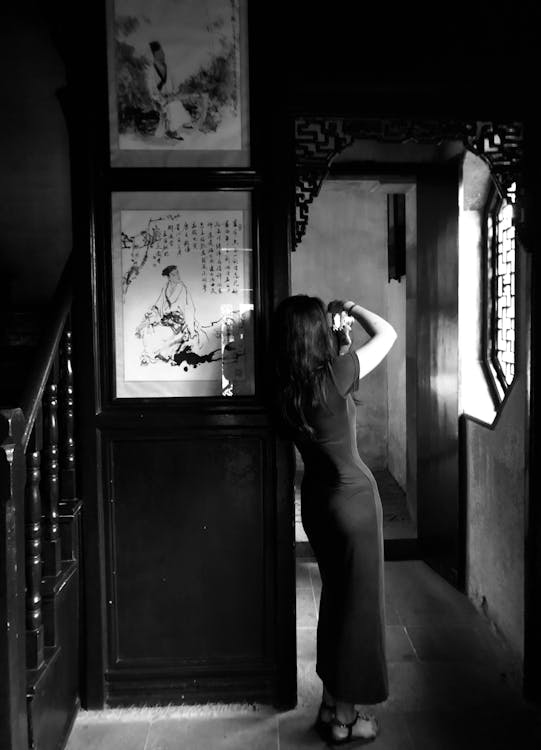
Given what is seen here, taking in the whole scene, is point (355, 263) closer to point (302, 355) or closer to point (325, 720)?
point (302, 355)

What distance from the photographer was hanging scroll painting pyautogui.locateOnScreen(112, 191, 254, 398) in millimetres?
2500

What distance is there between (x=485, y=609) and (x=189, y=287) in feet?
7.85

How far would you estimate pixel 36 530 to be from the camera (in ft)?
6.58

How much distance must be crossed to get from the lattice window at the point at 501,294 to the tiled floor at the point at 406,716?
1437mm

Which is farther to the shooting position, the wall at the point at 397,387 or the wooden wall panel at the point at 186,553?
the wall at the point at 397,387

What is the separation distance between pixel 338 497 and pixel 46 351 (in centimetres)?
117

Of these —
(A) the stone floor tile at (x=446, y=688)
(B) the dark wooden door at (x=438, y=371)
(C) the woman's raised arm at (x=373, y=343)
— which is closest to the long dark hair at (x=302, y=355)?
(C) the woman's raised arm at (x=373, y=343)

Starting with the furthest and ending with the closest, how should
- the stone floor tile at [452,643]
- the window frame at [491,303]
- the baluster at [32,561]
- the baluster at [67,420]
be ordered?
the window frame at [491,303], the stone floor tile at [452,643], the baluster at [67,420], the baluster at [32,561]

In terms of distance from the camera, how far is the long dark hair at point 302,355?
2.15m

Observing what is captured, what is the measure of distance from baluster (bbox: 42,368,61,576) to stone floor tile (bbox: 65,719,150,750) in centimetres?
70

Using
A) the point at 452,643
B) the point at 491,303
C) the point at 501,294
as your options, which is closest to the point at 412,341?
the point at 491,303

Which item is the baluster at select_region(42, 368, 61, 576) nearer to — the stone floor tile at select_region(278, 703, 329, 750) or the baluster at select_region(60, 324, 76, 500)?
the baluster at select_region(60, 324, 76, 500)

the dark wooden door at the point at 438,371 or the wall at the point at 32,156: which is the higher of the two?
the wall at the point at 32,156

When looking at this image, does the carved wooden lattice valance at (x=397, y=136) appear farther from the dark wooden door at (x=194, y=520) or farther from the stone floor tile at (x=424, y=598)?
the stone floor tile at (x=424, y=598)
